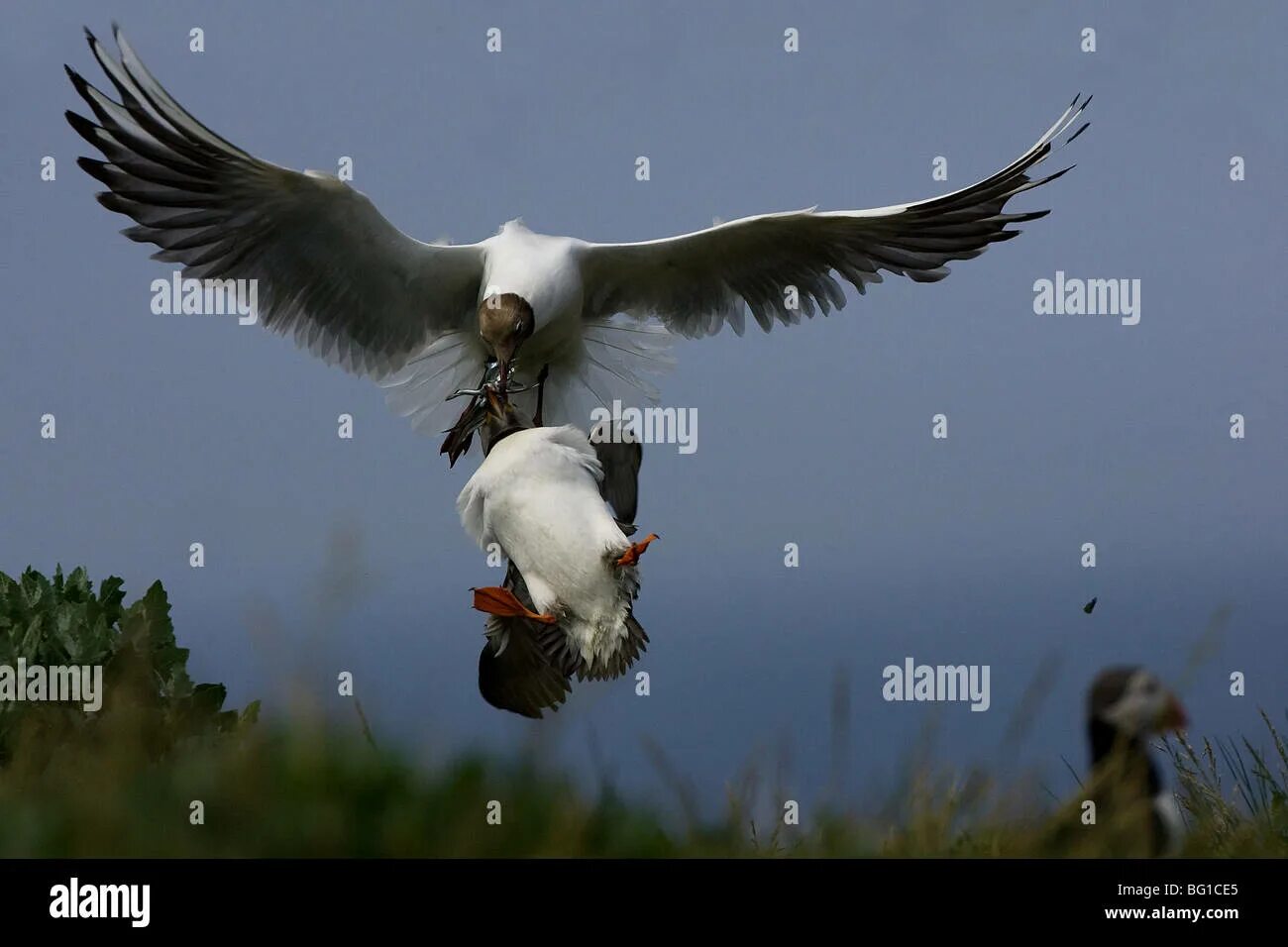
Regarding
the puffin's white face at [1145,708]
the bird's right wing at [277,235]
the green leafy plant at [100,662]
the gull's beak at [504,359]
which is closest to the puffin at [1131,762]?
the puffin's white face at [1145,708]

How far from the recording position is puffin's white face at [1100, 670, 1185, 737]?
15.6 feet

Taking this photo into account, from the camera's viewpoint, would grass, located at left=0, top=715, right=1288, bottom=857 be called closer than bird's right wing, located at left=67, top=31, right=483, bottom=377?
Yes

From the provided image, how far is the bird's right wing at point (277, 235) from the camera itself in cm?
560

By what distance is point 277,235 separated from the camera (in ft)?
20.2

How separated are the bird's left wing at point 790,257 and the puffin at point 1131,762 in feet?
7.76

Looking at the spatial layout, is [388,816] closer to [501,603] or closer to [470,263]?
[501,603]

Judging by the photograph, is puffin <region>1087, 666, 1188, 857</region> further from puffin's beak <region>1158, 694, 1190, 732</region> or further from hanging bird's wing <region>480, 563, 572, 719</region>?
hanging bird's wing <region>480, 563, 572, 719</region>

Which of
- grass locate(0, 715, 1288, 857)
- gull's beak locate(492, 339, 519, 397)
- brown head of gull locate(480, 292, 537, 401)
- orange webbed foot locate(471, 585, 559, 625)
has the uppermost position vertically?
brown head of gull locate(480, 292, 537, 401)

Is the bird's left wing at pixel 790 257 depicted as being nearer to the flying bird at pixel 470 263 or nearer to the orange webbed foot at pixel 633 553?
the flying bird at pixel 470 263

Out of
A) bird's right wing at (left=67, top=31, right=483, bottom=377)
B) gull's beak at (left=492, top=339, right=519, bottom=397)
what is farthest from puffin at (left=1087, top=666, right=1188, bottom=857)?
bird's right wing at (left=67, top=31, right=483, bottom=377)

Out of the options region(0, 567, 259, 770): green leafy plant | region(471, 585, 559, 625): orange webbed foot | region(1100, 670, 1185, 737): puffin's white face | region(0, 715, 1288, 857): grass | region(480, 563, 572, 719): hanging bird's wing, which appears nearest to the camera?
region(0, 715, 1288, 857): grass

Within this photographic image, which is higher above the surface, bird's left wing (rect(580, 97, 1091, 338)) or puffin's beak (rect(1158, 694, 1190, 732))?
bird's left wing (rect(580, 97, 1091, 338))
